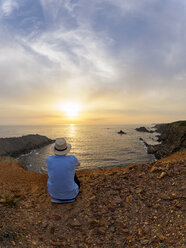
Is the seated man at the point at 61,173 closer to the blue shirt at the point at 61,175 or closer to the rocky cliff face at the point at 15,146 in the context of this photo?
the blue shirt at the point at 61,175

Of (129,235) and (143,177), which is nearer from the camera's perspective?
(129,235)

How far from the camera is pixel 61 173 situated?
4.57 meters

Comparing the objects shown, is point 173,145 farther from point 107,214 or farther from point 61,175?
point 61,175

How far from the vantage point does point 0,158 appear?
471 inches

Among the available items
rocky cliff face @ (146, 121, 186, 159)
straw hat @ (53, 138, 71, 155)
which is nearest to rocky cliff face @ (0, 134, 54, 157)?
rocky cliff face @ (146, 121, 186, 159)

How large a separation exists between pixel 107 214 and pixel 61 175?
1.74 metres

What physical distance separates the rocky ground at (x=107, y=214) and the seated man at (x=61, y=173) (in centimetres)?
35

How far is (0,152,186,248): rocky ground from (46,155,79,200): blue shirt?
0.42 m

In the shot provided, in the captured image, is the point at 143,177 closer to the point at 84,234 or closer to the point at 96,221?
the point at 96,221

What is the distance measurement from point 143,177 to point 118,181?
97cm

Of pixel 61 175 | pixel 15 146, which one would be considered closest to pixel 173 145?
pixel 61 175

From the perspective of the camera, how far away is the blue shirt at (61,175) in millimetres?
4586

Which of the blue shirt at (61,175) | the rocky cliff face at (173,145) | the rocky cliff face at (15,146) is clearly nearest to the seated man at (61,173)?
the blue shirt at (61,175)

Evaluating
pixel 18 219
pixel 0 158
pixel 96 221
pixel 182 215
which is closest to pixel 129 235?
pixel 96 221
